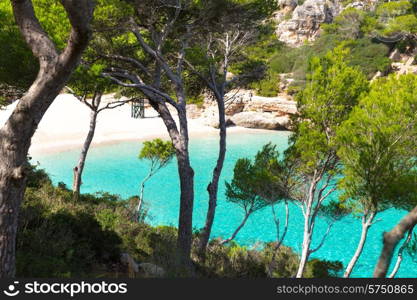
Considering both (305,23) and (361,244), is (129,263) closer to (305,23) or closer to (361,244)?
(361,244)

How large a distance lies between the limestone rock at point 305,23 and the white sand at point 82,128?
32.2 meters

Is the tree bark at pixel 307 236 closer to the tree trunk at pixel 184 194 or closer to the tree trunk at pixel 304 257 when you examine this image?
the tree trunk at pixel 304 257

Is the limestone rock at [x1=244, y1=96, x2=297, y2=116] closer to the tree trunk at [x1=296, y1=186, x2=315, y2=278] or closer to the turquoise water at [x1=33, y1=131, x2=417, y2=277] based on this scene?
the turquoise water at [x1=33, y1=131, x2=417, y2=277]

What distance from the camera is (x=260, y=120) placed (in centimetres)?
4122

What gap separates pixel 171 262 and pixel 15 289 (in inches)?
128

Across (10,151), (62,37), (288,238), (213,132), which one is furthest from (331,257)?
(213,132)

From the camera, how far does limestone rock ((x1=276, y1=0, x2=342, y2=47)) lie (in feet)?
213

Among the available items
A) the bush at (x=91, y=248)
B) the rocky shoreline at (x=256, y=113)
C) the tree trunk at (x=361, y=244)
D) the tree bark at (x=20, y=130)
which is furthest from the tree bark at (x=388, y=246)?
the rocky shoreline at (x=256, y=113)

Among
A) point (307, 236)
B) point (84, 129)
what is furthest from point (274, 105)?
point (307, 236)

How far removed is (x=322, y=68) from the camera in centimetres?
1042

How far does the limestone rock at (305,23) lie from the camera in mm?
64938

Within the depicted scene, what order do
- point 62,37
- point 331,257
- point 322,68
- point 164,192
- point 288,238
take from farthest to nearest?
point 164,192, point 288,238, point 331,257, point 322,68, point 62,37

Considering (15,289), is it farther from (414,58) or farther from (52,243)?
(414,58)

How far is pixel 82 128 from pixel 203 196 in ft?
67.7
